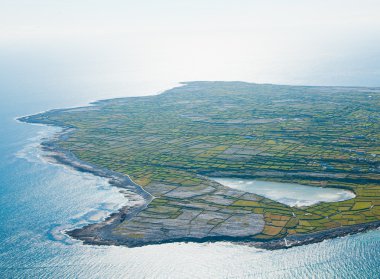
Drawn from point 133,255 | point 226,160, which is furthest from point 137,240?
point 226,160

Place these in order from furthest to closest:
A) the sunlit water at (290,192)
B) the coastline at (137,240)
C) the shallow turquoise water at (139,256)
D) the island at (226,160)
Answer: the sunlit water at (290,192) < the island at (226,160) < the coastline at (137,240) < the shallow turquoise water at (139,256)

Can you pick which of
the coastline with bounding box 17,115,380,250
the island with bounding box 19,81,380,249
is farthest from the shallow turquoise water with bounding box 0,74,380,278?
the island with bounding box 19,81,380,249

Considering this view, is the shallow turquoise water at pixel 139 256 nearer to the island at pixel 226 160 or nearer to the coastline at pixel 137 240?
the coastline at pixel 137 240

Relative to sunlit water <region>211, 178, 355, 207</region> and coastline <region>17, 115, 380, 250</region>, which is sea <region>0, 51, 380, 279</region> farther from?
sunlit water <region>211, 178, 355, 207</region>

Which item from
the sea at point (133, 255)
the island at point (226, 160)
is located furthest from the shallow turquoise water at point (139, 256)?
the island at point (226, 160)

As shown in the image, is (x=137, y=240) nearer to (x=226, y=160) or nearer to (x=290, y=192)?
(x=290, y=192)

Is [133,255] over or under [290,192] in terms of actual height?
under
